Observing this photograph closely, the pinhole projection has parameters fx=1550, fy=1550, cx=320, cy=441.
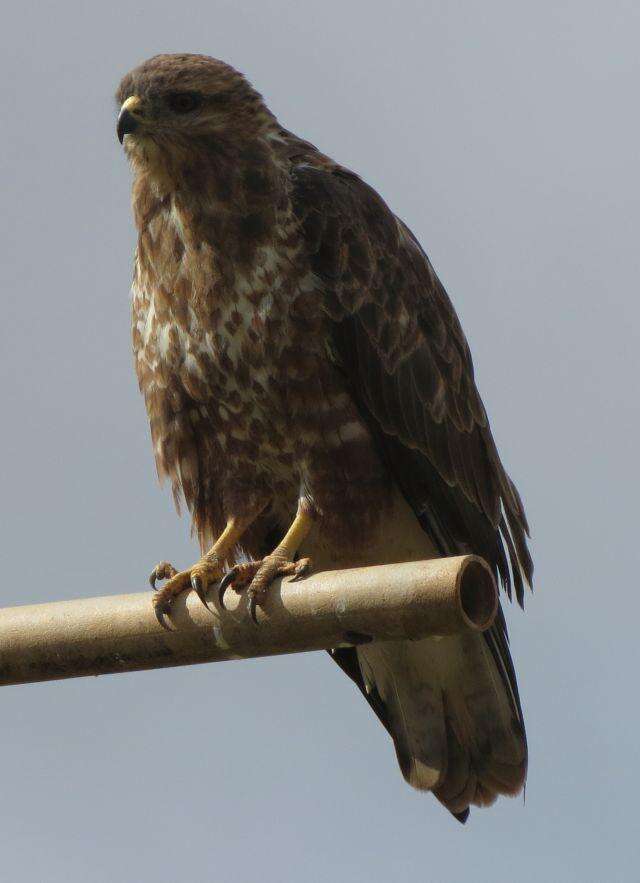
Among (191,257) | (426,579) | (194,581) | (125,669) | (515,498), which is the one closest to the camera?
(426,579)

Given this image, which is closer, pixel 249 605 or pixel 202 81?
pixel 249 605

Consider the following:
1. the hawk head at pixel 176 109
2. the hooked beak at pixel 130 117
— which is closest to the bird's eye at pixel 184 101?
the hawk head at pixel 176 109

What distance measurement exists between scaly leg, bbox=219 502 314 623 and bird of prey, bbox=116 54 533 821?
0.41ft

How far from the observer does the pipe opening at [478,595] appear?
4.29 meters

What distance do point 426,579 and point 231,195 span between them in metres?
2.66

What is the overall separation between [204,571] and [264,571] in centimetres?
70

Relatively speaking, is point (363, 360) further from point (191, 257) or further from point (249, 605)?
point (249, 605)

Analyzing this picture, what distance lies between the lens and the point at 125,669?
16.0 ft

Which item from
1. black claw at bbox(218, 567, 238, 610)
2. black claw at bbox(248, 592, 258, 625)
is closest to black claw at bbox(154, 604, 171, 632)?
black claw at bbox(248, 592, 258, 625)

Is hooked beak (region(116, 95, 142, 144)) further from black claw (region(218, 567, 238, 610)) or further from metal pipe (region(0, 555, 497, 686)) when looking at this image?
metal pipe (region(0, 555, 497, 686))

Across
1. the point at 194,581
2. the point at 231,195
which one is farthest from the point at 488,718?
the point at 231,195

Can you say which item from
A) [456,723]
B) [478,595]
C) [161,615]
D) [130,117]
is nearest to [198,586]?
[161,615]

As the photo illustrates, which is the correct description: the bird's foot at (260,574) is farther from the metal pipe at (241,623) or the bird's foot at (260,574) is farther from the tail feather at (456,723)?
the tail feather at (456,723)

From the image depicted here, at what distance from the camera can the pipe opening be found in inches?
169
